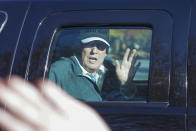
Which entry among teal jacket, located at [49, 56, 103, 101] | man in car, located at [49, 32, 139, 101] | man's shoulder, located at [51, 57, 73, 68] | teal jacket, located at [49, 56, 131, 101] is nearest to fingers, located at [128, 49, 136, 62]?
man in car, located at [49, 32, 139, 101]

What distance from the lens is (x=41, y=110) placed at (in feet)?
8.71

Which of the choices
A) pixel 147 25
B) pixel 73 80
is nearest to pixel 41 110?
pixel 73 80

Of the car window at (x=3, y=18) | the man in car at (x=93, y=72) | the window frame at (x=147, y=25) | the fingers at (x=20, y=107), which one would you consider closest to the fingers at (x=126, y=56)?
the man in car at (x=93, y=72)

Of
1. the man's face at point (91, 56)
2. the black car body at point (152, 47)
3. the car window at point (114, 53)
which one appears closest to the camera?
the black car body at point (152, 47)

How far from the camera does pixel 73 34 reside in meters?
2.84

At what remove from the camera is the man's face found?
283 cm

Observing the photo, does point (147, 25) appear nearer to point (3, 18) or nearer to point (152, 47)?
point (152, 47)

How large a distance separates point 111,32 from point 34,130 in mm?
747

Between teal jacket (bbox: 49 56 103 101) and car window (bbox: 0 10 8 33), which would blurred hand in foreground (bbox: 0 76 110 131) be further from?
car window (bbox: 0 10 8 33)

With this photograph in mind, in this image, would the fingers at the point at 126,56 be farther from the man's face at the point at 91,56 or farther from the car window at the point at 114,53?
the man's face at the point at 91,56

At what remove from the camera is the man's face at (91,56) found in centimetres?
283

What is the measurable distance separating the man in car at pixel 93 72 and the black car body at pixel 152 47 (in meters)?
0.07

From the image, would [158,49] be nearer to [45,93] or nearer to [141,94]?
[141,94]

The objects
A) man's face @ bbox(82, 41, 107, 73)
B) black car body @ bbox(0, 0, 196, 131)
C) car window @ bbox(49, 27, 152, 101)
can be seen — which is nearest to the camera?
black car body @ bbox(0, 0, 196, 131)
